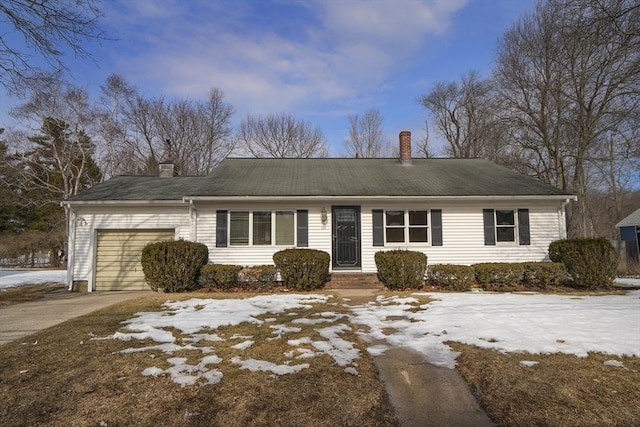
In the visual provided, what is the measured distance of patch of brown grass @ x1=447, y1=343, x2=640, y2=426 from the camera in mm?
2945

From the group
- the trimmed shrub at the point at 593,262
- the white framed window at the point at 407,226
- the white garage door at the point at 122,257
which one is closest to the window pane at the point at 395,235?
the white framed window at the point at 407,226

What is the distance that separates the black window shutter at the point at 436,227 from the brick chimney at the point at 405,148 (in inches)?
155

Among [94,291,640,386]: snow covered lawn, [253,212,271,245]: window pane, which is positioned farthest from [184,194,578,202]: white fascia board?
[94,291,640,386]: snow covered lawn

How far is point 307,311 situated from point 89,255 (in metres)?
8.65

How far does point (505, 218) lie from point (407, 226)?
11.0 feet

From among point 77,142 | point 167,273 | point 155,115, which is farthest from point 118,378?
point 155,115

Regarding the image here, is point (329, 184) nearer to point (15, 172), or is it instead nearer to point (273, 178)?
point (273, 178)

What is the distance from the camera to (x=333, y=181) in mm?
13055

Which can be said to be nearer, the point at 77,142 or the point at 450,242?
the point at 450,242

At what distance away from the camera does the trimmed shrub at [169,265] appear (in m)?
9.90

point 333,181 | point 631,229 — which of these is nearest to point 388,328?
point 333,181

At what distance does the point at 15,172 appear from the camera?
23.8m

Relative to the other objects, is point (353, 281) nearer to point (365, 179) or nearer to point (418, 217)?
point (418, 217)

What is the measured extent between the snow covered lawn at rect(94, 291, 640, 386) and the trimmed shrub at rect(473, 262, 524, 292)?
91.9 inches
